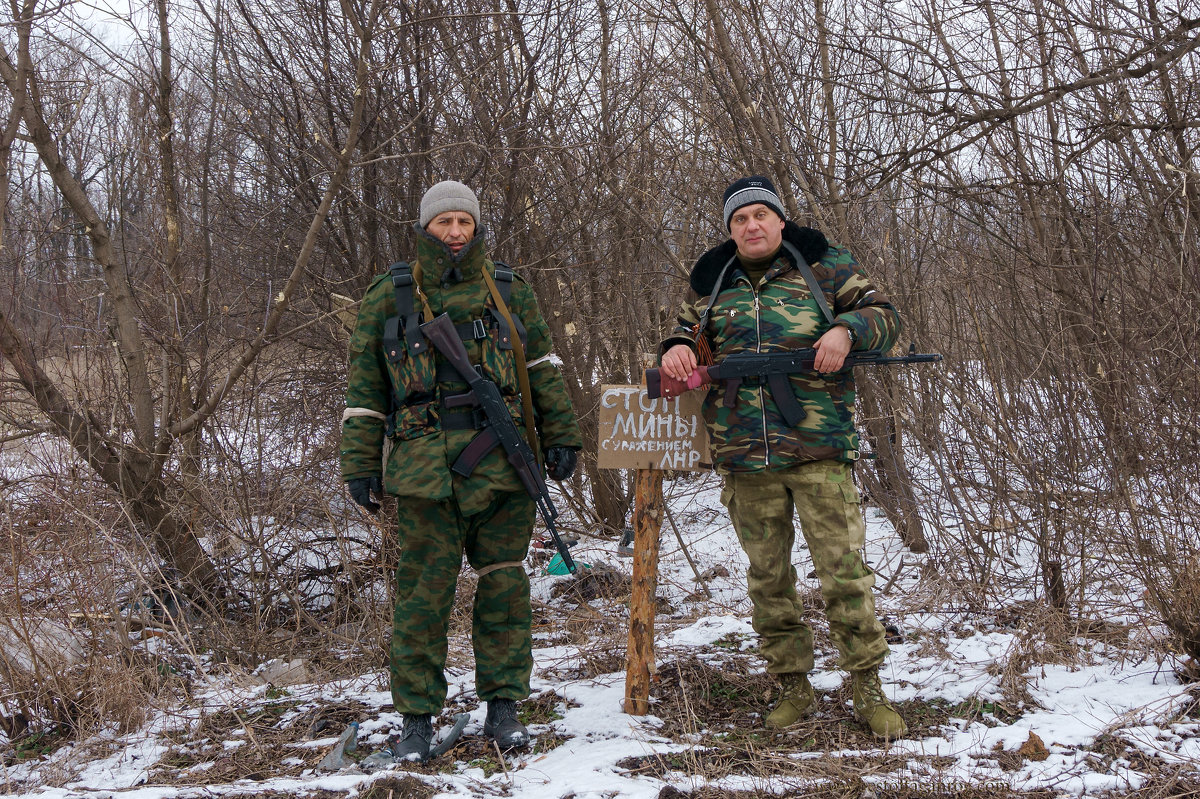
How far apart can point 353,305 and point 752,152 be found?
2.76 meters

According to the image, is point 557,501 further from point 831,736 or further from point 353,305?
point 831,736

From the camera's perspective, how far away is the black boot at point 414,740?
304cm

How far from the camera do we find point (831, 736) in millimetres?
3098

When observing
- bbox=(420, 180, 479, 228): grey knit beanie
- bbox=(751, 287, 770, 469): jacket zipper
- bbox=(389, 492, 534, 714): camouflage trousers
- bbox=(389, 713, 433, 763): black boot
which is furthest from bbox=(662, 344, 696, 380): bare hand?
bbox=(389, 713, 433, 763): black boot

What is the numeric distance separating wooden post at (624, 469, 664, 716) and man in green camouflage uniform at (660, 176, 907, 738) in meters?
0.31

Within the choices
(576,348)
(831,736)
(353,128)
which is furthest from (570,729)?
(576,348)

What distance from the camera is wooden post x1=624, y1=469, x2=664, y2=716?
339cm

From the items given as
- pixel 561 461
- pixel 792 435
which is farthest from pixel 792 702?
pixel 561 461

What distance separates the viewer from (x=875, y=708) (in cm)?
307

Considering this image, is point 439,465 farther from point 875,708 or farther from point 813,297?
point 875,708

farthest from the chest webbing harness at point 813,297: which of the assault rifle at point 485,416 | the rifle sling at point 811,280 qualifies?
the assault rifle at point 485,416

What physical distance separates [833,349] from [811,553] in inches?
30.1

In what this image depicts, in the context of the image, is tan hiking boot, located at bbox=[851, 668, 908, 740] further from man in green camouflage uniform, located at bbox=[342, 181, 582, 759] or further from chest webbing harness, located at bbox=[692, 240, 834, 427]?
man in green camouflage uniform, located at bbox=[342, 181, 582, 759]

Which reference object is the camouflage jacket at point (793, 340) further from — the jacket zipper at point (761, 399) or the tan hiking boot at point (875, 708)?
the tan hiking boot at point (875, 708)
